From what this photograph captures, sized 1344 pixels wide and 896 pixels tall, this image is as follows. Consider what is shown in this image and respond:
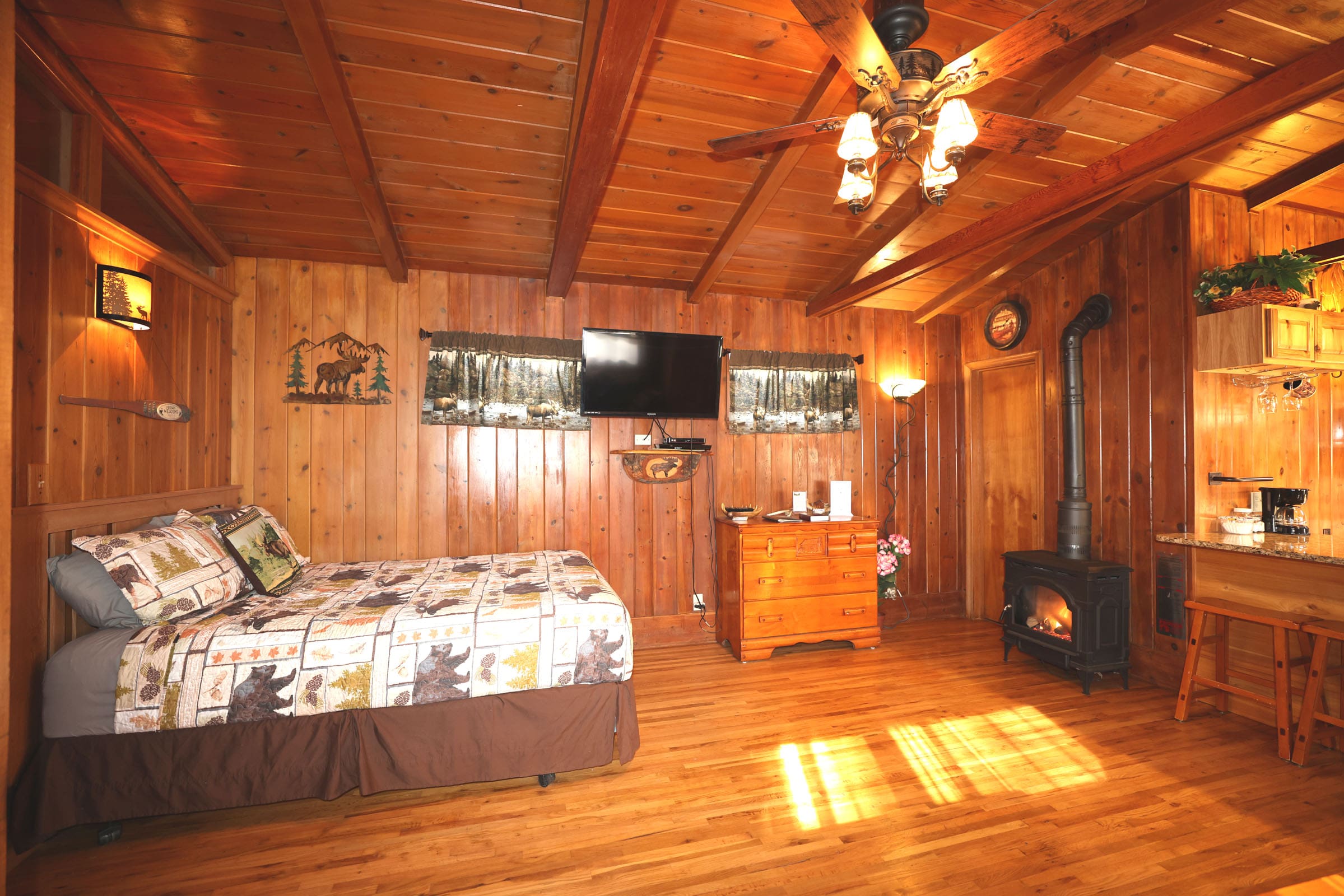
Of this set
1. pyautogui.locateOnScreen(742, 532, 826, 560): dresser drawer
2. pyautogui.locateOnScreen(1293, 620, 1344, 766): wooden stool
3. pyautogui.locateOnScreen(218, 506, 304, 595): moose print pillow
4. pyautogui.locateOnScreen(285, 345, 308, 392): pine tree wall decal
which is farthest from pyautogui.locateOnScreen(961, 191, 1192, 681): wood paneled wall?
pyautogui.locateOnScreen(285, 345, 308, 392): pine tree wall decal

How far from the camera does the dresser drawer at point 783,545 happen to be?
3.64 meters

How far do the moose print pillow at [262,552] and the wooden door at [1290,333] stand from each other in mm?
4975

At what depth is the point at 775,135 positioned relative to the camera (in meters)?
1.90

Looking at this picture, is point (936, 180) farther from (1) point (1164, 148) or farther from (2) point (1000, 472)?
(2) point (1000, 472)

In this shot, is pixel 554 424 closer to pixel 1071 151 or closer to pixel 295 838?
pixel 295 838

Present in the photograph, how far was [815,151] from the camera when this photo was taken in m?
2.87

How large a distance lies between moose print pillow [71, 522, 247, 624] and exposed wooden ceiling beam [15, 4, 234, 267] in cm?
165

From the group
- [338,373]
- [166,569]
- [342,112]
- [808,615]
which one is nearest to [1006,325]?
[808,615]

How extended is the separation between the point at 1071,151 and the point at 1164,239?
888 mm

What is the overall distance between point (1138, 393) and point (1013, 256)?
1154 mm

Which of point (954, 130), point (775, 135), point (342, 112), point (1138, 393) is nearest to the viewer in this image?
point (954, 130)

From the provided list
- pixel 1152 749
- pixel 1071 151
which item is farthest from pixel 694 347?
pixel 1152 749

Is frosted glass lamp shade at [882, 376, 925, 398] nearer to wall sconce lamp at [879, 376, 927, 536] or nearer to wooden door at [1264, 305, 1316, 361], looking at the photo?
wall sconce lamp at [879, 376, 927, 536]

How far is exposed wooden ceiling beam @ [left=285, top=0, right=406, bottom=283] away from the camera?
74.4 inches
